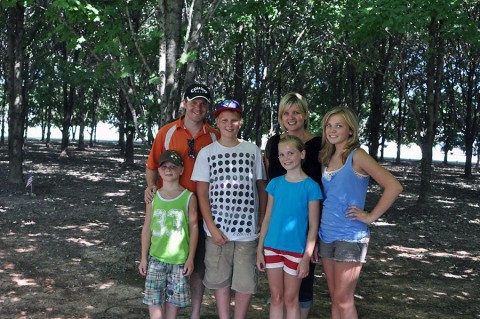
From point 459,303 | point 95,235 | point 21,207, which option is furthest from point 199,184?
point 21,207

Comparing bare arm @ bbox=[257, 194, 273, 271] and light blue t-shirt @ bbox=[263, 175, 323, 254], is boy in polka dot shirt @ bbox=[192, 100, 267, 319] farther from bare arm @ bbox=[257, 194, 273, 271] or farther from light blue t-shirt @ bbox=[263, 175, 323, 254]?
light blue t-shirt @ bbox=[263, 175, 323, 254]

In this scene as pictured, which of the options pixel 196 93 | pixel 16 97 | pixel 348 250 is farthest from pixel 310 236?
pixel 16 97

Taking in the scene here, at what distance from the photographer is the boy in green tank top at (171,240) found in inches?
160

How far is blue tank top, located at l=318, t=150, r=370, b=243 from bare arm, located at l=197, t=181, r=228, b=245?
2.74 feet

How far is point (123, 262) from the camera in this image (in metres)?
7.22

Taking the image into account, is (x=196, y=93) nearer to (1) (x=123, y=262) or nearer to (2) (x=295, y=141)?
(2) (x=295, y=141)

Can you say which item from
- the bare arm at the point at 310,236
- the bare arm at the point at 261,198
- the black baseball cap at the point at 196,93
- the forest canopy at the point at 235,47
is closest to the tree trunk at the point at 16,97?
the forest canopy at the point at 235,47

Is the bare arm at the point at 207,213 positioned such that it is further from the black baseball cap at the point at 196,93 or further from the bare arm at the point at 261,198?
the black baseball cap at the point at 196,93

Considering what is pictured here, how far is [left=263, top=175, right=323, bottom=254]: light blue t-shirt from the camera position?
3750mm

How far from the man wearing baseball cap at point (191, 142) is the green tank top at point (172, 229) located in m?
0.19

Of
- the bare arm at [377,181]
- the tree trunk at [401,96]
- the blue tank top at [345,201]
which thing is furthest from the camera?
the tree trunk at [401,96]

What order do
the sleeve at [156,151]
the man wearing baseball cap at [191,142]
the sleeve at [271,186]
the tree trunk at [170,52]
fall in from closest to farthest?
1. the sleeve at [271,186]
2. the man wearing baseball cap at [191,142]
3. the sleeve at [156,151]
4. the tree trunk at [170,52]

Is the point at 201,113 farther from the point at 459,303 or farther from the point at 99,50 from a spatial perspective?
the point at 459,303

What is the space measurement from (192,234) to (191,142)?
2.56 feet
